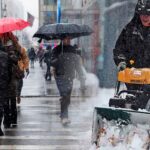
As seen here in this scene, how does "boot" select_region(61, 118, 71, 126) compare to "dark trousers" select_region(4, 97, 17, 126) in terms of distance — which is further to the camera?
"boot" select_region(61, 118, 71, 126)

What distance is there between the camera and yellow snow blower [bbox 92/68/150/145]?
5.20 meters

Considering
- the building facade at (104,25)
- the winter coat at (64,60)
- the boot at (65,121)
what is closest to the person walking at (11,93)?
the winter coat at (64,60)

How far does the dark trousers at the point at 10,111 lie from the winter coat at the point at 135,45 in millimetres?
3312

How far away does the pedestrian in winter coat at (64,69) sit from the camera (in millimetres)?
9484

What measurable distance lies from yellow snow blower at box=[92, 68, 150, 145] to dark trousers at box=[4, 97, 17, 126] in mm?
3644

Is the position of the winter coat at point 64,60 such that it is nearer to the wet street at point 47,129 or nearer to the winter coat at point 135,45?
the wet street at point 47,129

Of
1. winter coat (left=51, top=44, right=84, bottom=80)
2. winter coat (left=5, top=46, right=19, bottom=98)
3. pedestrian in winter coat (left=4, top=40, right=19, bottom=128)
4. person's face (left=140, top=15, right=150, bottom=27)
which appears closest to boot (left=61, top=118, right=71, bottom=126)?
winter coat (left=51, top=44, right=84, bottom=80)

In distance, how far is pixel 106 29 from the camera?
15617 millimetres

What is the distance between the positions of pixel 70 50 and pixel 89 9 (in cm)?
766

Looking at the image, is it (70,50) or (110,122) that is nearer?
(110,122)

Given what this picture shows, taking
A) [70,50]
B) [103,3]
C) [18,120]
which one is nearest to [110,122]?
[70,50]

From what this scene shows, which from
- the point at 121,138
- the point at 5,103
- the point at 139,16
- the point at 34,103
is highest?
the point at 139,16

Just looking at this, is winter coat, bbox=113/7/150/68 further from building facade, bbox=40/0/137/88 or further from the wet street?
building facade, bbox=40/0/137/88

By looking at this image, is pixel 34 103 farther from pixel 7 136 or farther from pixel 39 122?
pixel 7 136
